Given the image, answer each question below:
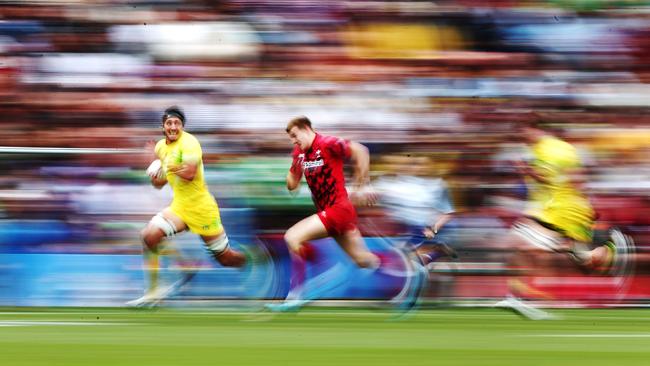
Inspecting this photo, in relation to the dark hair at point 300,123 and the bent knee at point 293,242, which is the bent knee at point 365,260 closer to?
the bent knee at point 293,242

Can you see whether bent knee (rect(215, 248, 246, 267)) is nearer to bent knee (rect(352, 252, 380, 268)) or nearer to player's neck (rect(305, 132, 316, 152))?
bent knee (rect(352, 252, 380, 268))

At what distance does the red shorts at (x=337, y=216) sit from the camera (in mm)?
9055

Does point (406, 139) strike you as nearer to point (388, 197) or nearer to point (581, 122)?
point (388, 197)

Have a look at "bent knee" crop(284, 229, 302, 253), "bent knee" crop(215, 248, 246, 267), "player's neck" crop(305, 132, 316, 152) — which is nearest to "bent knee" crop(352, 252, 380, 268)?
"bent knee" crop(284, 229, 302, 253)

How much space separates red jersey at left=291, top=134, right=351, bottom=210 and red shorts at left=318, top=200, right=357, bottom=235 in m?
0.04

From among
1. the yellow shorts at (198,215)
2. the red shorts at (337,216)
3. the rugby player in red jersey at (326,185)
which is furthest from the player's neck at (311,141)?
the yellow shorts at (198,215)

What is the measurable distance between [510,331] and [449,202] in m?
2.71

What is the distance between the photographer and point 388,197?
1095 centimetres

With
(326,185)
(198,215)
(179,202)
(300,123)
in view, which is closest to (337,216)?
(326,185)

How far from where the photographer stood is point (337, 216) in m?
9.05

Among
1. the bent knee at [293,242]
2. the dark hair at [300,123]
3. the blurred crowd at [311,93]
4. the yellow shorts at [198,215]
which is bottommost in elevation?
the bent knee at [293,242]

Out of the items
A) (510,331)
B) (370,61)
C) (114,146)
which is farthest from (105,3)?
(510,331)

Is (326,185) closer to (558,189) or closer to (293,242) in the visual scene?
(293,242)

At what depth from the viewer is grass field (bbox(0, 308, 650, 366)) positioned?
20.0 ft
